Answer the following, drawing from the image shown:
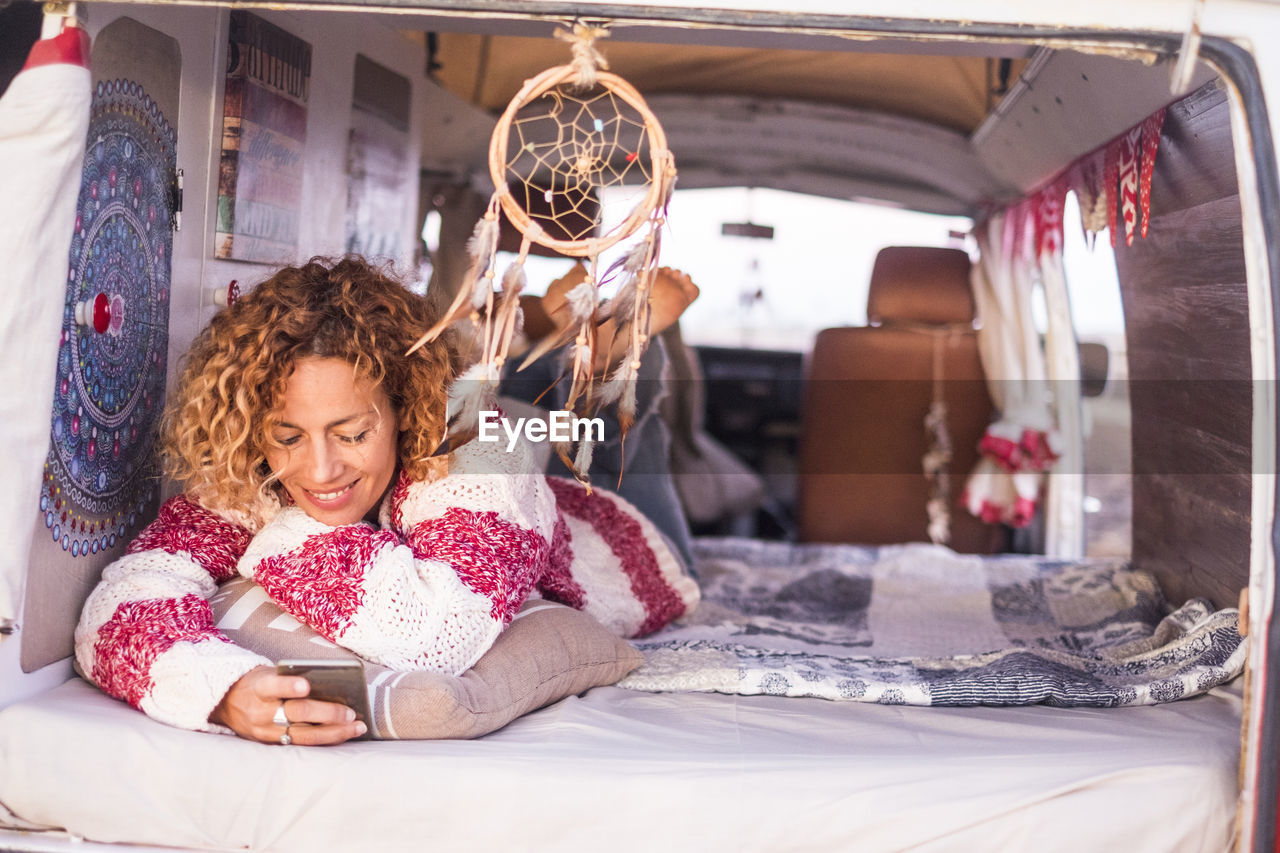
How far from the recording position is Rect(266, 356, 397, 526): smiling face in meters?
1.90

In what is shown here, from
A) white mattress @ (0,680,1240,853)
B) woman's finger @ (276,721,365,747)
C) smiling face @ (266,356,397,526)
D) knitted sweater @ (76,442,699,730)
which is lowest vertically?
white mattress @ (0,680,1240,853)

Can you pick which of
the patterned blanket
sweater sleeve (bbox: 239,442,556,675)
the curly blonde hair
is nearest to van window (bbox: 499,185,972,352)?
the patterned blanket

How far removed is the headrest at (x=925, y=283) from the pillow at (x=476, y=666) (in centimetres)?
220

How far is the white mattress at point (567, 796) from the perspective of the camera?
1.61 meters

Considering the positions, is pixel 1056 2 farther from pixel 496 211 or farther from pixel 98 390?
pixel 98 390

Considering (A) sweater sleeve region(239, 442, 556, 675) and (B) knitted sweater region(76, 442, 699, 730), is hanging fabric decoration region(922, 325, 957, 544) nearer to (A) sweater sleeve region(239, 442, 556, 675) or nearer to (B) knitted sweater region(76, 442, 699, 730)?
(B) knitted sweater region(76, 442, 699, 730)

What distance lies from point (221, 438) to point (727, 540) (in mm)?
2254

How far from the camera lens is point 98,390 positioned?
1.88 meters

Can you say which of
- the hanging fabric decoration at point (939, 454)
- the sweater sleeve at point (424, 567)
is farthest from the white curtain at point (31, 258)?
the hanging fabric decoration at point (939, 454)

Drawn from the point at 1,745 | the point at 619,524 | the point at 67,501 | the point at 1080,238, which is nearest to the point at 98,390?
the point at 67,501

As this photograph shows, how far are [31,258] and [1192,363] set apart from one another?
246cm

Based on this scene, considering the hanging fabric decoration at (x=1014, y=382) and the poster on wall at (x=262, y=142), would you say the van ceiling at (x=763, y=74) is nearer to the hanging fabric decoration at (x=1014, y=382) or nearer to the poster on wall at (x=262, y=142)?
the hanging fabric decoration at (x=1014, y=382)

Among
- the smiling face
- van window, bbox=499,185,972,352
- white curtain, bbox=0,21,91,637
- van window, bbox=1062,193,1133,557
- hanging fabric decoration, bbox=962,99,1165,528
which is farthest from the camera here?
van window, bbox=499,185,972,352

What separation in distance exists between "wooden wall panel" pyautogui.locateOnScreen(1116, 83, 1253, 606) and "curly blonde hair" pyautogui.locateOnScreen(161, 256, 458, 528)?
1.62 meters
